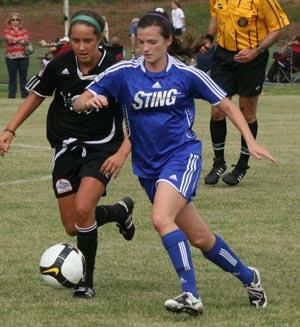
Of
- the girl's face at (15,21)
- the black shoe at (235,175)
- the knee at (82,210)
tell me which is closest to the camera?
the knee at (82,210)

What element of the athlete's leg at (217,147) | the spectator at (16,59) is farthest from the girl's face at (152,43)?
the spectator at (16,59)

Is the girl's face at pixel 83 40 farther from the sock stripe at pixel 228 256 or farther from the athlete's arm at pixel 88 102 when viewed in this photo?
the sock stripe at pixel 228 256

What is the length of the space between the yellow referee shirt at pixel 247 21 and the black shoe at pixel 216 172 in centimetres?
112

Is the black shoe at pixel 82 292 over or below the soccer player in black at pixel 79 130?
below

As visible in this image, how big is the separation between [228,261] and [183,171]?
56 centimetres

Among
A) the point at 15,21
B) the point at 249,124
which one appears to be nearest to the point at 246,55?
the point at 249,124

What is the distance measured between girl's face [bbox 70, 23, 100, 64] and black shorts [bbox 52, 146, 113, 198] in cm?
58

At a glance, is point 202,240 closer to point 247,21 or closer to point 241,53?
point 241,53

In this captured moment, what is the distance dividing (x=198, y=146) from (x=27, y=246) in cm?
219

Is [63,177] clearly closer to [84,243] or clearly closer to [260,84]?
[84,243]

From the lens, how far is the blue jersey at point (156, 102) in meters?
6.01

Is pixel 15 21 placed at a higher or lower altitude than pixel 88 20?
lower

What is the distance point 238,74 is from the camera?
36.0ft

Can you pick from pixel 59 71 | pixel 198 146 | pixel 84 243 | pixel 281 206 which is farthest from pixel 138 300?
pixel 281 206
